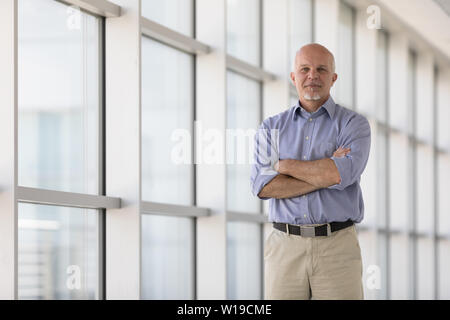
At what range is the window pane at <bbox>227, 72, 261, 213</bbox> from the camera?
603cm

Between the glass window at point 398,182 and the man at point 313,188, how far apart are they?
698 cm

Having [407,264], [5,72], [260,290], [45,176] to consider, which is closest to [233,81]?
[260,290]

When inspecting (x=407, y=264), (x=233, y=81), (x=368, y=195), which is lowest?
(x=407, y=264)

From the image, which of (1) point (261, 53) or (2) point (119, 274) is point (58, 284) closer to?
(2) point (119, 274)

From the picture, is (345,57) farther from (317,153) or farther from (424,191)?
(317,153)

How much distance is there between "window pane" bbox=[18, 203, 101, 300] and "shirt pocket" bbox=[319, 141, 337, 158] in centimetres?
157

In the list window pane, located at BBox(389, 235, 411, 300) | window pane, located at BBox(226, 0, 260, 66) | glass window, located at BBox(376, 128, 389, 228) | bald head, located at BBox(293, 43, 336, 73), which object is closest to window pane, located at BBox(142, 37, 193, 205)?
window pane, located at BBox(226, 0, 260, 66)

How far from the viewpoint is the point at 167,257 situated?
534 cm

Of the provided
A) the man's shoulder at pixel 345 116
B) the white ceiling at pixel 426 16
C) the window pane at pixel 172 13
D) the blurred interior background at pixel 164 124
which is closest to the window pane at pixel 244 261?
the blurred interior background at pixel 164 124

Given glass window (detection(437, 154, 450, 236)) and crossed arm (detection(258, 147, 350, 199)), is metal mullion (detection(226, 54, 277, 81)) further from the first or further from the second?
glass window (detection(437, 154, 450, 236))

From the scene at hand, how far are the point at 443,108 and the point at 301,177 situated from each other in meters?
9.65

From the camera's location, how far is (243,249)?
253 inches

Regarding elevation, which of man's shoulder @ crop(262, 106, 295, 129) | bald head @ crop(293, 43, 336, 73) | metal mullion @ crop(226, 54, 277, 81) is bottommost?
man's shoulder @ crop(262, 106, 295, 129)
